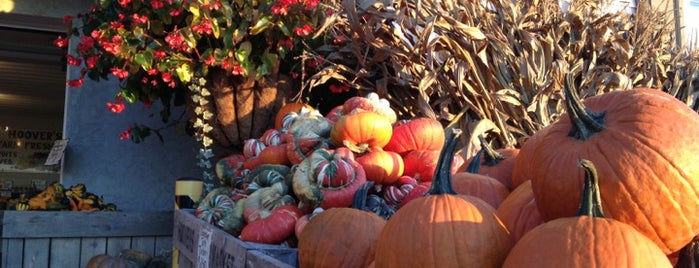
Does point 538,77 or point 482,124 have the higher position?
point 538,77

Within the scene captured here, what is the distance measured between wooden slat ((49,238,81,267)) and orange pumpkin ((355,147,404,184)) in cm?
229

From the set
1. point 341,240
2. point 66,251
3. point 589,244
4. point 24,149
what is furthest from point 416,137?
point 24,149

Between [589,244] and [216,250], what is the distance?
5.30 ft

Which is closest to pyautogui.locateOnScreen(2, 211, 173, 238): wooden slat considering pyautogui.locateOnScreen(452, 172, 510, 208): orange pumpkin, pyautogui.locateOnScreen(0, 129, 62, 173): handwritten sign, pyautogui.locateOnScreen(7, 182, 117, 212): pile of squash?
pyautogui.locateOnScreen(7, 182, 117, 212): pile of squash

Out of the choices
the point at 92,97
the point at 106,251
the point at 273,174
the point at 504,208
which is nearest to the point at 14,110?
the point at 92,97

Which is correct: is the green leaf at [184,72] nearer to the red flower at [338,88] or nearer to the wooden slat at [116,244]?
the red flower at [338,88]

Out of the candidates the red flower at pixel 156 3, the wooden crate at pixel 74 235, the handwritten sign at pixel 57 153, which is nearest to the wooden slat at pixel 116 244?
the wooden crate at pixel 74 235

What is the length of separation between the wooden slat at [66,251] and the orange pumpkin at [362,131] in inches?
84.9

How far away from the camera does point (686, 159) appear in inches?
44.5

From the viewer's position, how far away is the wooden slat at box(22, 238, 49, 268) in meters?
3.79

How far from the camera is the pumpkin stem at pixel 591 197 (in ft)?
3.39

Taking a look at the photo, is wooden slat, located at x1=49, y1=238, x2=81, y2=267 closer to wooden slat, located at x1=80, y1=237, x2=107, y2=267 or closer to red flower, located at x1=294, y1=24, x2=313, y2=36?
wooden slat, located at x1=80, y1=237, x2=107, y2=267

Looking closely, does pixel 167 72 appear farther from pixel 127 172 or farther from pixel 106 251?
pixel 127 172

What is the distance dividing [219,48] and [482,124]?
1.76m
